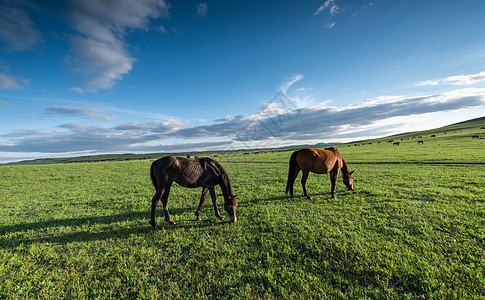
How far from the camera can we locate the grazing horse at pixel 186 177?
6.49 metres

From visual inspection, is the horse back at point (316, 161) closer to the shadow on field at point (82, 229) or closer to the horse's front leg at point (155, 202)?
the shadow on field at point (82, 229)

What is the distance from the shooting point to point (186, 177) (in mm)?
6684

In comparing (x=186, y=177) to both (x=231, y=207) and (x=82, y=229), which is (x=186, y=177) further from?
(x=82, y=229)

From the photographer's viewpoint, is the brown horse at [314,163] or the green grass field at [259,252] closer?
the green grass field at [259,252]

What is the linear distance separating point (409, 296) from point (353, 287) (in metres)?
0.84

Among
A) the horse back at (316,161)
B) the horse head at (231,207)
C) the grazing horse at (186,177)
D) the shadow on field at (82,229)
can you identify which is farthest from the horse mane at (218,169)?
the horse back at (316,161)

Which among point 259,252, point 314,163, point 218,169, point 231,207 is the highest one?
point 218,169

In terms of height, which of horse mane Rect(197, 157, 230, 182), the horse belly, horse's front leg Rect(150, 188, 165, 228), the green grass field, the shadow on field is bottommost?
the green grass field

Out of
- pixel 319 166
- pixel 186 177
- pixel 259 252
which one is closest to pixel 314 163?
pixel 319 166

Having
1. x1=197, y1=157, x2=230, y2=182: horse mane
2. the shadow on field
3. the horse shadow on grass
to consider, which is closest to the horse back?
x1=197, y1=157, x2=230, y2=182: horse mane

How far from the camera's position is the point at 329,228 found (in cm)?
562

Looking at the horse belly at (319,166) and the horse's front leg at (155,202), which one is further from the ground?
the horse belly at (319,166)

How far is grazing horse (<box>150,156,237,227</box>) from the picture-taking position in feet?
21.3

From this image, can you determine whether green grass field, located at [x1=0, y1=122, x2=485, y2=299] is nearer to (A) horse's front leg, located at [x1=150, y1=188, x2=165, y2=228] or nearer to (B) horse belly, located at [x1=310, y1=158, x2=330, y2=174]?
(A) horse's front leg, located at [x1=150, y1=188, x2=165, y2=228]
